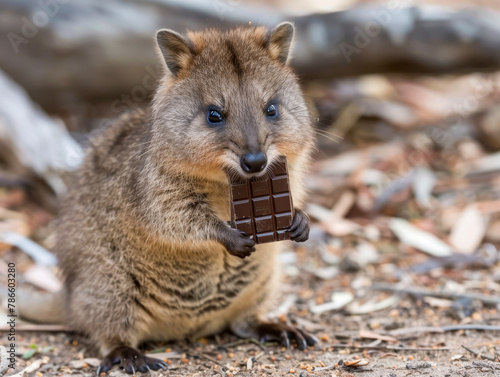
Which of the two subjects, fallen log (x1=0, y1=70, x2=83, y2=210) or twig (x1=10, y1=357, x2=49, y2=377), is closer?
twig (x1=10, y1=357, x2=49, y2=377)

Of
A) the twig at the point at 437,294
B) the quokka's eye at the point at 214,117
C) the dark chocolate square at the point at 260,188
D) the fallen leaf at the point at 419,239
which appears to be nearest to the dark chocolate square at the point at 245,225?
the dark chocolate square at the point at 260,188

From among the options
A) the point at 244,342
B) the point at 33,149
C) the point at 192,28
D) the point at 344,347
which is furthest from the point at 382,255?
the point at 33,149

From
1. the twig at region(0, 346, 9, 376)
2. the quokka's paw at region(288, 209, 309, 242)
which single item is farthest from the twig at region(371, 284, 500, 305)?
the twig at region(0, 346, 9, 376)

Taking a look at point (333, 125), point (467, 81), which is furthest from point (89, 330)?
point (467, 81)

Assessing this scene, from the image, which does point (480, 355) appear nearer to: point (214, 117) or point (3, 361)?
point (214, 117)

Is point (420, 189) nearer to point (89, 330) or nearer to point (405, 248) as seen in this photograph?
point (405, 248)

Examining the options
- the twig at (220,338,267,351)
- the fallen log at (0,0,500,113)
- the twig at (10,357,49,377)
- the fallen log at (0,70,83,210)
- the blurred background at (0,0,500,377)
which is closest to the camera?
the twig at (10,357,49,377)

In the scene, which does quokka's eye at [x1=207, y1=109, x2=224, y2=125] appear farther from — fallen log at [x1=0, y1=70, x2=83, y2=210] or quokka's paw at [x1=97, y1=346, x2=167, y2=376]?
fallen log at [x1=0, y1=70, x2=83, y2=210]

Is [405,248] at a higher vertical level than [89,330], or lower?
higher
